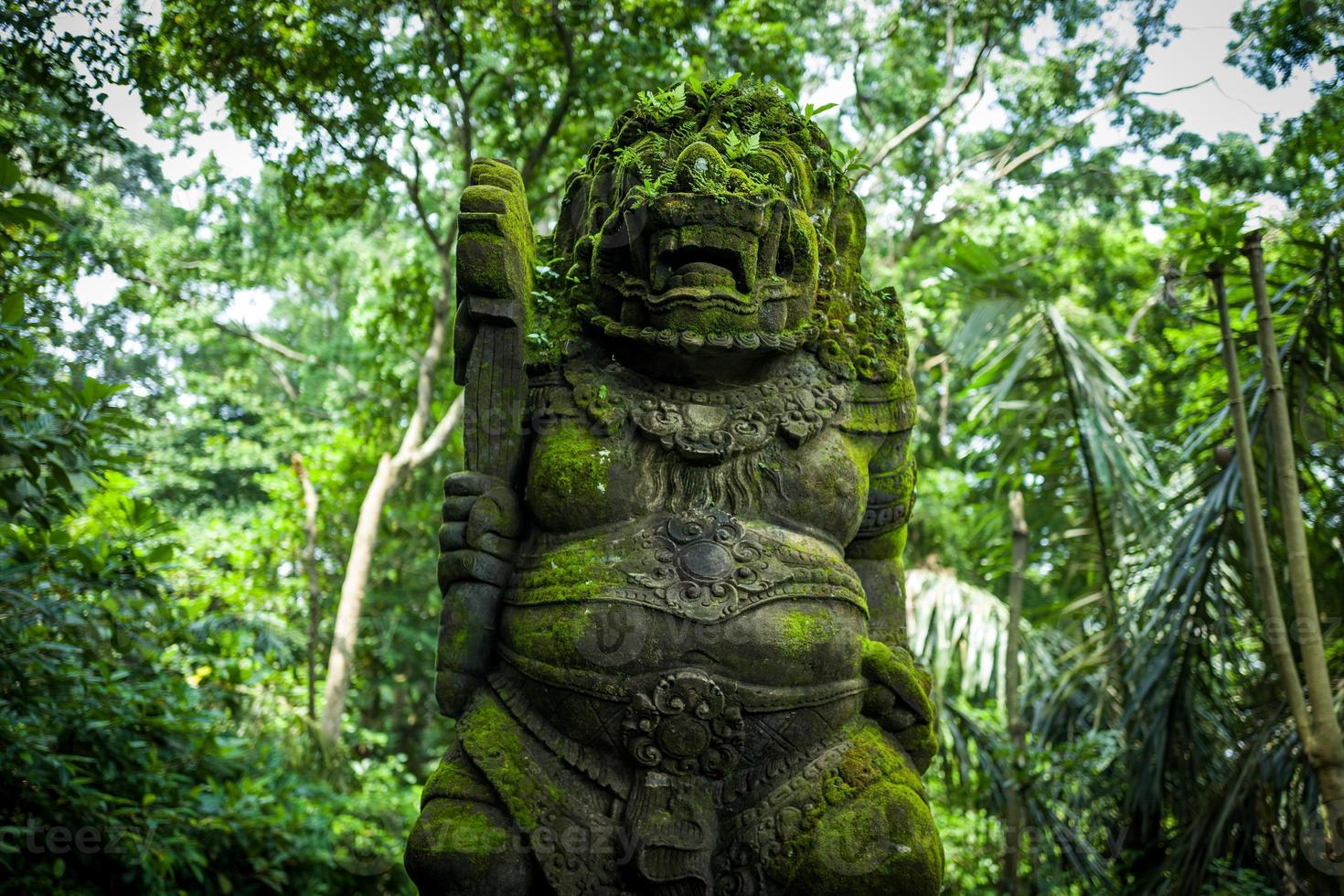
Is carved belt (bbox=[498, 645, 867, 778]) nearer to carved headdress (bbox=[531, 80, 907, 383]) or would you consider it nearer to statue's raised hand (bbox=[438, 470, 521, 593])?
statue's raised hand (bbox=[438, 470, 521, 593])

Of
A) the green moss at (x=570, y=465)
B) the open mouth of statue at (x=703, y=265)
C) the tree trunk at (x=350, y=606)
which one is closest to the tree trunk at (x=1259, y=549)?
the open mouth of statue at (x=703, y=265)

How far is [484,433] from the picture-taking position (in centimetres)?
330

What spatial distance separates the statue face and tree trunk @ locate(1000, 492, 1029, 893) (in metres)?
3.26

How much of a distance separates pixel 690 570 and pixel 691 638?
0.19 m

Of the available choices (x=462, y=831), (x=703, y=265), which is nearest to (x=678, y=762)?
(x=462, y=831)

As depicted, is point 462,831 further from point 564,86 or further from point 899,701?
point 564,86

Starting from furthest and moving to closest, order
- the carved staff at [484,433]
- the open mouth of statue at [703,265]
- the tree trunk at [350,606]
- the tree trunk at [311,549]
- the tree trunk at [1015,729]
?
the tree trunk at [311,549] < the tree trunk at [350,606] < the tree trunk at [1015,729] < the carved staff at [484,433] < the open mouth of statue at [703,265]

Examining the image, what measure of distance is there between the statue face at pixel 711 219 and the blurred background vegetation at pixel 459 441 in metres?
0.51

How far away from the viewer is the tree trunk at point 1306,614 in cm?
413

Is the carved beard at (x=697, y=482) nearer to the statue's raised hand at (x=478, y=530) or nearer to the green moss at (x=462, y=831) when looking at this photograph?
the statue's raised hand at (x=478, y=530)

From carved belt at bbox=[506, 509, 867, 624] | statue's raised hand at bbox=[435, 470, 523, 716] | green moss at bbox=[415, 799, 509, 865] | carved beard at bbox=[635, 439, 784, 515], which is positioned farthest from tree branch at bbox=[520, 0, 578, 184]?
green moss at bbox=[415, 799, 509, 865]

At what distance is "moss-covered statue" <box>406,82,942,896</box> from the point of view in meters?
2.71

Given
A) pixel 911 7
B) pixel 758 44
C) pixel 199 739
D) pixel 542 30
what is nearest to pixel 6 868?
pixel 199 739

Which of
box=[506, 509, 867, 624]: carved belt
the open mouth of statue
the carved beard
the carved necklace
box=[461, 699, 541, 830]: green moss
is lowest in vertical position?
box=[461, 699, 541, 830]: green moss
